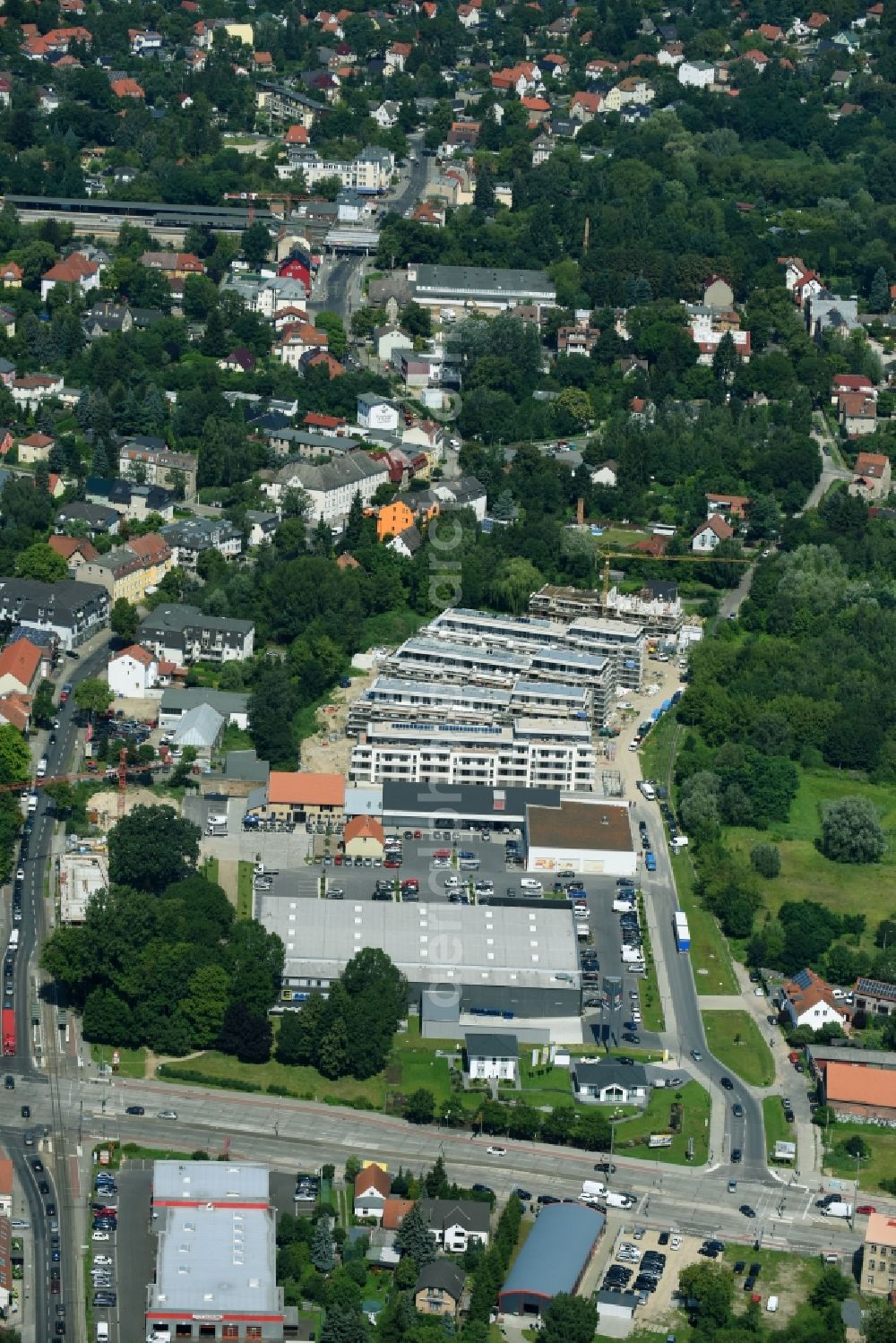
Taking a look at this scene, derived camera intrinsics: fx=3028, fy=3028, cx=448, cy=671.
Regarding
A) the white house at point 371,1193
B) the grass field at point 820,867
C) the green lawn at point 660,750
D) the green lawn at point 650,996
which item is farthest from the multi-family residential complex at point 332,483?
the white house at point 371,1193

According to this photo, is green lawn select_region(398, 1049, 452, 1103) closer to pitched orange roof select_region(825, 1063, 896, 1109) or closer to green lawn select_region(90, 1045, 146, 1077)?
green lawn select_region(90, 1045, 146, 1077)

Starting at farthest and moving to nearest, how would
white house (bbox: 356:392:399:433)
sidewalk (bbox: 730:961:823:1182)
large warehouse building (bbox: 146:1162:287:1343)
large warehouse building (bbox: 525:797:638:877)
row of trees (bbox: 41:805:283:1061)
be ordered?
white house (bbox: 356:392:399:433)
large warehouse building (bbox: 525:797:638:877)
row of trees (bbox: 41:805:283:1061)
sidewalk (bbox: 730:961:823:1182)
large warehouse building (bbox: 146:1162:287:1343)

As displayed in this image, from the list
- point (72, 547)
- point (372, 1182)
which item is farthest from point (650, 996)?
point (72, 547)

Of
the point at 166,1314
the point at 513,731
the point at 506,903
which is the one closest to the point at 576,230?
the point at 513,731

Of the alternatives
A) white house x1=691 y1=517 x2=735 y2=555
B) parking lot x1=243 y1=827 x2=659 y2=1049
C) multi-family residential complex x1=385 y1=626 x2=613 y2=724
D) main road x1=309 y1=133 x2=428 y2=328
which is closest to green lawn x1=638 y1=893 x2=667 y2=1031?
parking lot x1=243 y1=827 x2=659 y2=1049

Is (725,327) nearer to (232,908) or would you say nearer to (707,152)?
(707,152)

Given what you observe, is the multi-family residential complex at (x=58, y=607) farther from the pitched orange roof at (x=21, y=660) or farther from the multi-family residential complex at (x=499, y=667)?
the multi-family residential complex at (x=499, y=667)

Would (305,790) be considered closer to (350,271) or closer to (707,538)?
(707,538)
